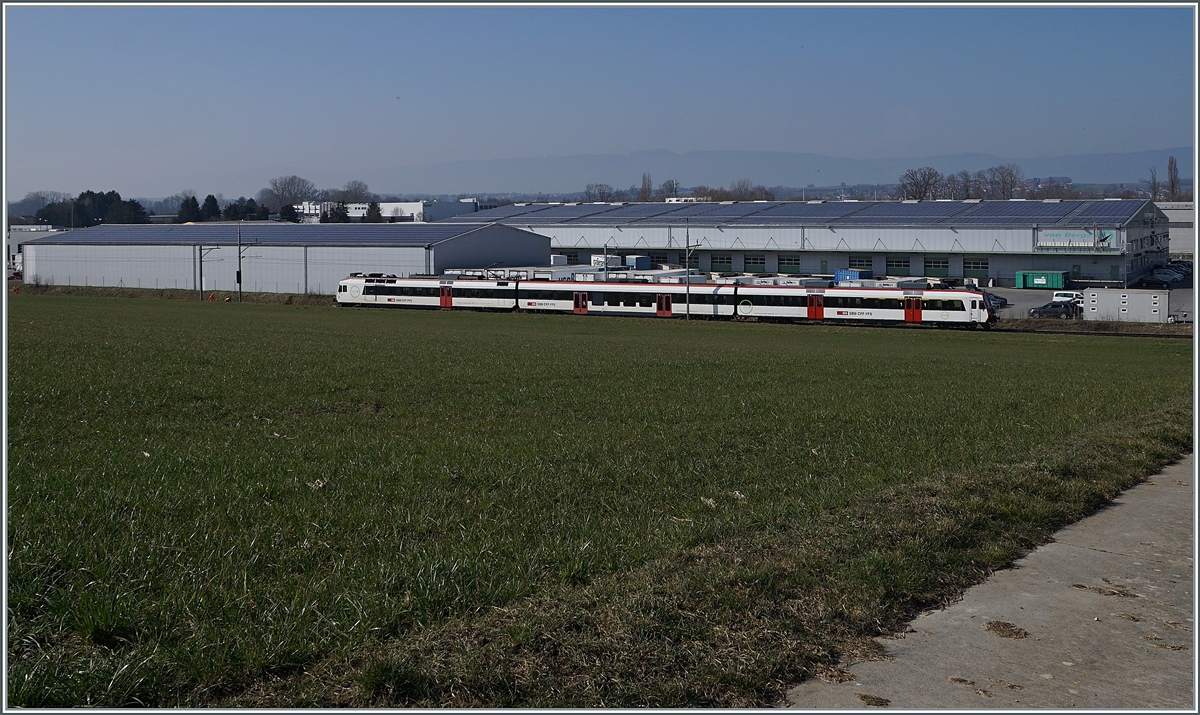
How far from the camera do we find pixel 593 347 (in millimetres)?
34906

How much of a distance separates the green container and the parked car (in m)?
20.0

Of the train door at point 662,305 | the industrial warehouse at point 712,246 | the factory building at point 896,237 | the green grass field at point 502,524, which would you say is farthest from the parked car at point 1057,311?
the green grass field at point 502,524

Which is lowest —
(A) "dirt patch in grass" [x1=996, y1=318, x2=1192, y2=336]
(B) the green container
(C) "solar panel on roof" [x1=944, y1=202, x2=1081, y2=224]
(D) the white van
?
(A) "dirt patch in grass" [x1=996, y1=318, x2=1192, y2=336]

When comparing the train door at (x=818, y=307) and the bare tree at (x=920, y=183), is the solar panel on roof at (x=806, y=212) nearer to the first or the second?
the train door at (x=818, y=307)

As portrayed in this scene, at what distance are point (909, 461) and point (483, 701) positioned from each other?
806cm

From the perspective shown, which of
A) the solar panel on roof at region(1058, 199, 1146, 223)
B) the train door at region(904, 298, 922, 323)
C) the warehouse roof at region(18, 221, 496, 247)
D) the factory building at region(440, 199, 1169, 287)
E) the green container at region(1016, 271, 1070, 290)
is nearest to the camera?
the train door at region(904, 298, 922, 323)

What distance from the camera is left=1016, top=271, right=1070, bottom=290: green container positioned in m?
83.1

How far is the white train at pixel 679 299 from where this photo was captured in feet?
194

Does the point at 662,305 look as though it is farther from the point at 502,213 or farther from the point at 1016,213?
the point at 502,213

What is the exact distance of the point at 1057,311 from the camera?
208 feet

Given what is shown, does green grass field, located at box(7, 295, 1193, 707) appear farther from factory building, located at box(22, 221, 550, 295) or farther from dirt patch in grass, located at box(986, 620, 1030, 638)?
factory building, located at box(22, 221, 550, 295)

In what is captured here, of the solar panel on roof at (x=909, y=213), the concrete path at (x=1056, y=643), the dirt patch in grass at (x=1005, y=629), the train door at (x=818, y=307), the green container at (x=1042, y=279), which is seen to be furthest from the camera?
the solar panel on roof at (x=909, y=213)

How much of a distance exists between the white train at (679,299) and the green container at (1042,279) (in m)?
27.6

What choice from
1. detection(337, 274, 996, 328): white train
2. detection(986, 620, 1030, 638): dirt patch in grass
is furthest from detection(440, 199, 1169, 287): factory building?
detection(986, 620, 1030, 638): dirt patch in grass
